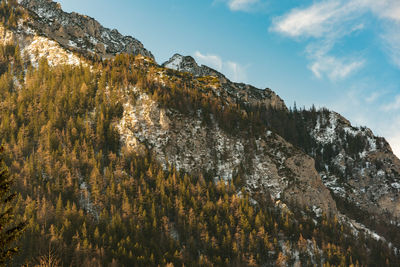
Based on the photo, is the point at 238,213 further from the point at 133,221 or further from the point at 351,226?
the point at 351,226

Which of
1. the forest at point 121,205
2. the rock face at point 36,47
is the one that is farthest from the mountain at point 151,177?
the rock face at point 36,47

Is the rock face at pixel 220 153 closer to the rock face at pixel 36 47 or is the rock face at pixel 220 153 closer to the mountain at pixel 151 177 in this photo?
the mountain at pixel 151 177

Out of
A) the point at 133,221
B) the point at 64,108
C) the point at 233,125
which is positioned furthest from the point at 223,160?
the point at 64,108

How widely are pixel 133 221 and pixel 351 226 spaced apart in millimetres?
95847

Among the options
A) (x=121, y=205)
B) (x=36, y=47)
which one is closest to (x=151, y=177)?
(x=121, y=205)

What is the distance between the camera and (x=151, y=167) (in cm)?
13150

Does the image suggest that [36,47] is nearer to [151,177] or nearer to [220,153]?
[151,177]

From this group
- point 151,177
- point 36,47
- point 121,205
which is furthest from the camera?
point 36,47

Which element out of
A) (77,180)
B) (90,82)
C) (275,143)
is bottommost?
(77,180)

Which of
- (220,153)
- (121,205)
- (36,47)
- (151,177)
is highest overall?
(36,47)

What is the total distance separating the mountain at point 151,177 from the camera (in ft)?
337

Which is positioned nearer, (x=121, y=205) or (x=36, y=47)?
(x=121, y=205)

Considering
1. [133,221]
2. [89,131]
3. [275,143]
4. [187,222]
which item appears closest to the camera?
[133,221]

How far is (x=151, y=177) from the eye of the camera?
5037 inches
